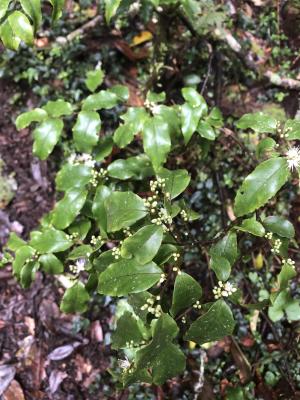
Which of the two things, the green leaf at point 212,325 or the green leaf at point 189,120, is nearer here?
the green leaf at point 212,325

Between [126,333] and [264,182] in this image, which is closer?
[264,182]

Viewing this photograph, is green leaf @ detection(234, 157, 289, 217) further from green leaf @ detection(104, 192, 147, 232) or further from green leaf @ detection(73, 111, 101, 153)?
green leaf @ detection(73, 111, 101, 153)

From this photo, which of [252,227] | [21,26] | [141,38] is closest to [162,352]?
[252,227]

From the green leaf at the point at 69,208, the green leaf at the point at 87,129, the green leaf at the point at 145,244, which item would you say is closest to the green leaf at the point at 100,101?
the green leaf at the point at 87,129

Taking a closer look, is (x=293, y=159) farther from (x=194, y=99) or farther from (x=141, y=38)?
(x=141, y=38)

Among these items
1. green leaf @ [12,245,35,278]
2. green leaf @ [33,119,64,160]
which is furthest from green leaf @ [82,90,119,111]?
green leaf @ [12,245,35,278]

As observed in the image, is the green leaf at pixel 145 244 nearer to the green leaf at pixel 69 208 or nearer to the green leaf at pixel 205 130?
the green leaf at pixel 69 208
